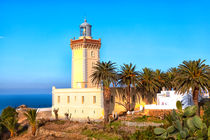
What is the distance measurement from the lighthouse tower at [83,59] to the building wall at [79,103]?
3608 millimetres

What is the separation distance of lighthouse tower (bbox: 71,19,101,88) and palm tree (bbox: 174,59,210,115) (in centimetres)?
1875

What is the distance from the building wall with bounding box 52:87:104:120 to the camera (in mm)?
36344

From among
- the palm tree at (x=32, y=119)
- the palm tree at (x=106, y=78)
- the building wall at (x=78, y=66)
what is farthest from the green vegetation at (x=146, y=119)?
the building wall at (x=78, y=66)

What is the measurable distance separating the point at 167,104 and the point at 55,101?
21061 mm

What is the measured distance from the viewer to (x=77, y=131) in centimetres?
2853

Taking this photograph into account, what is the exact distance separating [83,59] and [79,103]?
29.3ft

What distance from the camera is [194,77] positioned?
28250 mm

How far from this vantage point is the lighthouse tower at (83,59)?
43.2 m

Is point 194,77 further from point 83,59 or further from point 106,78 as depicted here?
point 83,59

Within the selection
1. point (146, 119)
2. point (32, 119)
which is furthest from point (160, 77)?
point (32, 119)

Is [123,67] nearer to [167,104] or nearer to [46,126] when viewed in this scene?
[167,104]

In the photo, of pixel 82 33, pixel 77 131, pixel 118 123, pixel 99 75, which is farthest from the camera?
pixel 82 33

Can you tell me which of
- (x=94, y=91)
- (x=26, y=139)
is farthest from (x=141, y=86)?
(x=26, y=139)

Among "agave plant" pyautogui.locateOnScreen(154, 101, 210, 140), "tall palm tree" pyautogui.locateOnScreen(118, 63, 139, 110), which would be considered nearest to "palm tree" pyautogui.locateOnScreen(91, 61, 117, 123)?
"tall palm tree" pyautogui.locateOnScreen(118, 63, 139, 110)
